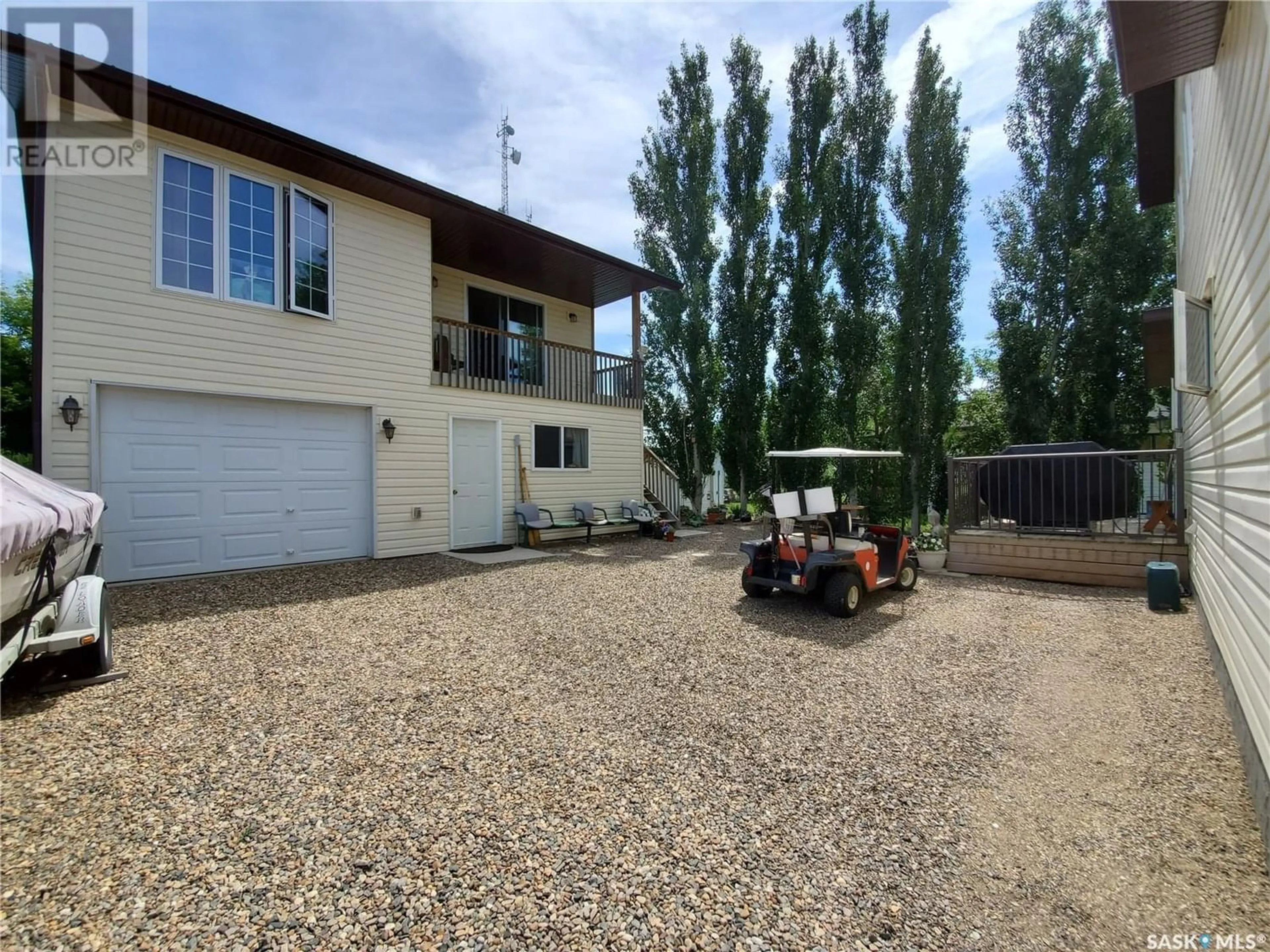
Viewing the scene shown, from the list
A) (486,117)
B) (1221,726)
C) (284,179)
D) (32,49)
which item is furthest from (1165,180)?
(32,49)

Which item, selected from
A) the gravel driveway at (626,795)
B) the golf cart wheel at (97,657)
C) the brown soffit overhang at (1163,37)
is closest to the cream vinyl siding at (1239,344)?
the brown soffit overhang at (1163,37)

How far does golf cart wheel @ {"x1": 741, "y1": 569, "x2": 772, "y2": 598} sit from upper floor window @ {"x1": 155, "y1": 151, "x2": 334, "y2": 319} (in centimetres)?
690

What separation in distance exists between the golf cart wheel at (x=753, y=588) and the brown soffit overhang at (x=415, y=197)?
6.91 meters

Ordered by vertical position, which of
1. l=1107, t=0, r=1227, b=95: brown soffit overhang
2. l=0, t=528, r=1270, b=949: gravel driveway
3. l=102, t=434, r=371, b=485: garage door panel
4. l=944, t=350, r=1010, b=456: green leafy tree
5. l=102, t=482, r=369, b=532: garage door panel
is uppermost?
l=1107, t=0, r=1227, b=95: brown soffit overhang

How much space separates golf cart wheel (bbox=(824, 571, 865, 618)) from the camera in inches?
216

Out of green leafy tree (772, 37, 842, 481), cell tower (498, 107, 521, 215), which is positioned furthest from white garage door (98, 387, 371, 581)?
cell tower (498, 107, 521, 215)

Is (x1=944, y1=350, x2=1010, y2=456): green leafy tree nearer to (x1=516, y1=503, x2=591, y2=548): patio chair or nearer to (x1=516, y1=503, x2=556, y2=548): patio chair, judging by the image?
(x1=516, y1=503, x2=591, y2=548): patio chair

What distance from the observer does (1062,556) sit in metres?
7.18

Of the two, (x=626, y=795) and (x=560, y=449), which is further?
(x=560, y=449)

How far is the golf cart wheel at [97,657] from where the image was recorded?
3680 mm

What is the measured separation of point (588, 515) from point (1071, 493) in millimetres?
7757

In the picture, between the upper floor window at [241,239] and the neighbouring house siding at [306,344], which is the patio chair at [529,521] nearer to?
the neighbouring house siding at [306,344]

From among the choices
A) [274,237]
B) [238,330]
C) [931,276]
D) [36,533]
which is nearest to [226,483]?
[238,330]

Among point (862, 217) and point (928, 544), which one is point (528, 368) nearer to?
point (928, 544)
